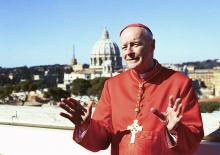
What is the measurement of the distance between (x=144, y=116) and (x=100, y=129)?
9.1 inches

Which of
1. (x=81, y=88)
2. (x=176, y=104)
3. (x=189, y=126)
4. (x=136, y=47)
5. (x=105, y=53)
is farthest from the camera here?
(x=105, y=53)

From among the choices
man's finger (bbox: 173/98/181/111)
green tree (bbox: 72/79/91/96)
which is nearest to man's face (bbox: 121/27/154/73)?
man's finger (bbox: 173/98/181/111)

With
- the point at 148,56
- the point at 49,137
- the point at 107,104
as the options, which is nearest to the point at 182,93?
the point at 148,56

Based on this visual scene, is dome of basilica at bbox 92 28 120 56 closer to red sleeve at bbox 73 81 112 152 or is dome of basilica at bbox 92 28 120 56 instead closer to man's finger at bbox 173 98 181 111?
red sleeve at bbox 73 81 112 152

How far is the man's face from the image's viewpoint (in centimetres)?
234

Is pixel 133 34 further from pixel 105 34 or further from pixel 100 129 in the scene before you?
pixel 105 34

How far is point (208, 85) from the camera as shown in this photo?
7788 cm

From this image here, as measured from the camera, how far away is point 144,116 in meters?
2.37

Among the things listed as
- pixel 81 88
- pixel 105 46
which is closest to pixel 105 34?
pixel 105 46

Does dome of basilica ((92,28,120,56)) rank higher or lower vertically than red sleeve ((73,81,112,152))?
lower

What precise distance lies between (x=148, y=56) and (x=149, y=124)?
32 centimetres

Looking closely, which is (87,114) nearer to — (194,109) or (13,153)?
(194,109)

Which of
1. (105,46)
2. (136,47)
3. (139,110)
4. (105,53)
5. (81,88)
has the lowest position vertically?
(81,88)

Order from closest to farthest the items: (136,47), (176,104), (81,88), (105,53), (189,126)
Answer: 1. (176,104)
2. (189,126)
3. (136,47)
4. (81,88)
5. (105,53)
